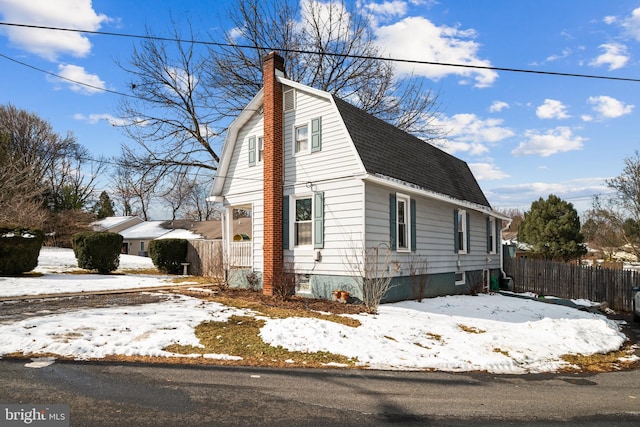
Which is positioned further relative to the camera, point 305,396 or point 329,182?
point 329,182

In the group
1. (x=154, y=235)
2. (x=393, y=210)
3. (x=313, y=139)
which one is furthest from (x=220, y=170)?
(x=154, y=235)

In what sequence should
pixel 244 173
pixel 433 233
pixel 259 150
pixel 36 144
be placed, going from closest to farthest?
1. pixel 433 233
2. pixel 259 150
3. pixel 244 173
4. pixel 36 144

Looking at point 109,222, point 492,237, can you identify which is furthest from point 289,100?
point 109,222

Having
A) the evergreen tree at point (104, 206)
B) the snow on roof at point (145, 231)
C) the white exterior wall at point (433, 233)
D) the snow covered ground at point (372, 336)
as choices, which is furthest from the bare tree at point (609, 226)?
the evergreen tree at point (104, 206)

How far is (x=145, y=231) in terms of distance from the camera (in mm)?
45469

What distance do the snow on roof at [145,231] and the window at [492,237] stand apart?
3452 cm

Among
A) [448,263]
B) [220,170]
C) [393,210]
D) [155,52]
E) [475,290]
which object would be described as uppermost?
[155,52]

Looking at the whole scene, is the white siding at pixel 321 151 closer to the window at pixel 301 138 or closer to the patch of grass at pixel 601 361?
the window at pixel 301 138

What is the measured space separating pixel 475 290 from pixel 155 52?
19534 mm

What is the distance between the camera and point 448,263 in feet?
48.6

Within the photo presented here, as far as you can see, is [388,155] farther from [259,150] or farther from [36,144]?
[36,144]

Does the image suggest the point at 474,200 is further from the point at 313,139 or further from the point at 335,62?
the point at 335,62

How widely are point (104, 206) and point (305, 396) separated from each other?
63.1 meters

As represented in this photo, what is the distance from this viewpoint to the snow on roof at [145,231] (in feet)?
143
